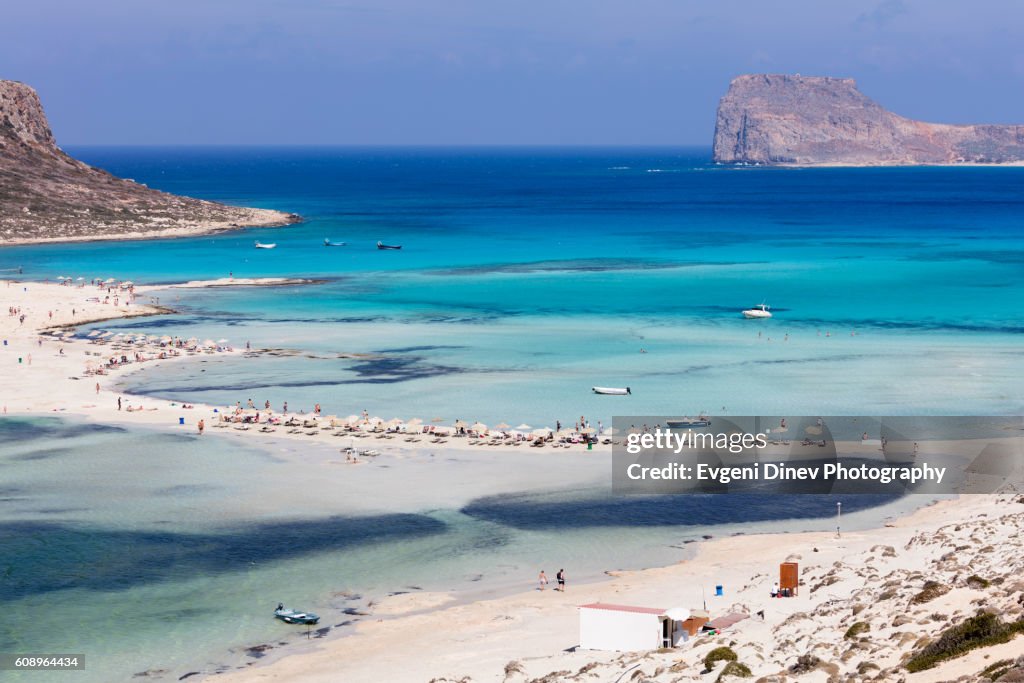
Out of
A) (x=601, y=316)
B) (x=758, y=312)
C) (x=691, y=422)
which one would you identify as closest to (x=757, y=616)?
(x=691, y=422)

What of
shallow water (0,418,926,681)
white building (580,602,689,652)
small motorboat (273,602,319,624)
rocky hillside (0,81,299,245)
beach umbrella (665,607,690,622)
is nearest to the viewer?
white building (580,602,689,652)

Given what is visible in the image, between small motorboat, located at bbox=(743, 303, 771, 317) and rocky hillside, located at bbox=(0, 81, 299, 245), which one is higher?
rocky hillside, located at bbox=(0, 81, 299, 245)

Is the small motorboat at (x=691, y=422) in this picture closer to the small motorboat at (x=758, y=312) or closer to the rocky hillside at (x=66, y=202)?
the small motorboat at (x=758, y=312)

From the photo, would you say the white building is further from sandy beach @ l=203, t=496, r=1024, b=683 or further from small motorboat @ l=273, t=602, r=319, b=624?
small motorboat @ l=273, t=602, r=319, b=624

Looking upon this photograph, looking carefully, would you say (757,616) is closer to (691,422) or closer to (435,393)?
(691,422)

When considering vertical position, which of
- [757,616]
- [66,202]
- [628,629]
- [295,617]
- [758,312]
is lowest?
[295,617]

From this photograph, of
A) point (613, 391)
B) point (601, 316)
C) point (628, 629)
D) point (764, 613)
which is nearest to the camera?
point (628, 629)

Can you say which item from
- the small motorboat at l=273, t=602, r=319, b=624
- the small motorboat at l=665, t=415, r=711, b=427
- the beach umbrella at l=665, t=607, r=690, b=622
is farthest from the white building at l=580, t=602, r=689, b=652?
the small motorboat at l=665, t=415, r=711, b=427
